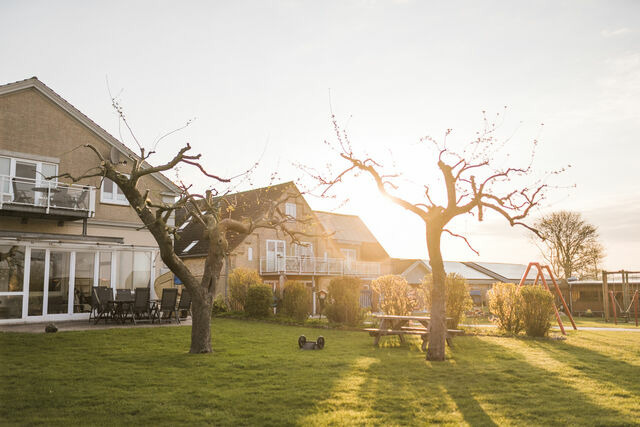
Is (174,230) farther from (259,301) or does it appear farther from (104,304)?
(259,301)

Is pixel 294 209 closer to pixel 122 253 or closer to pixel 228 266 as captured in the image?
pixel 228 266

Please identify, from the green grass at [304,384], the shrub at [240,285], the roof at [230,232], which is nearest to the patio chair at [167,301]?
the green grass at [304,384]

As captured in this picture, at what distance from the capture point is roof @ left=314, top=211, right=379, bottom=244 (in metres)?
38.6

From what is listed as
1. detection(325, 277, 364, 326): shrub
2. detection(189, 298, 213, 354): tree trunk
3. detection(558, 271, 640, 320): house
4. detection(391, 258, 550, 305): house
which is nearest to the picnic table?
detection(189, 298, 213, 354): tree trunk

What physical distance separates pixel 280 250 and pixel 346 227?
9731mm

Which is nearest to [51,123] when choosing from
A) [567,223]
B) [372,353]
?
[372,353]

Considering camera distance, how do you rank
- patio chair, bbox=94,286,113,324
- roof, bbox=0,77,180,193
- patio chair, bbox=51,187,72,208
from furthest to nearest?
roof, bbox=0,77,180,193 < patio chair, bbox=51,187,72,208 < patio chair, bbox=94,286,113,324

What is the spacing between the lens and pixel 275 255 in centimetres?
3150

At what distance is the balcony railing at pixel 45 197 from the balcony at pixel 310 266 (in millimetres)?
13052

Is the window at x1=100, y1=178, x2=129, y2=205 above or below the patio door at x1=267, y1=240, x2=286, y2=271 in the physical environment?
above

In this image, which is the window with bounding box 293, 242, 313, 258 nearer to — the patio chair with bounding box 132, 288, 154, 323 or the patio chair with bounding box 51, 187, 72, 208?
the patio chair with bounding box 51, 187, 72, 208

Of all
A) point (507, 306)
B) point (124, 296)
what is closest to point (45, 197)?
point (124, 296)

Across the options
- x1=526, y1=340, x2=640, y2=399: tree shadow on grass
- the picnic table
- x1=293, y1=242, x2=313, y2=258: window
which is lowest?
x1=526, y1=340, x2=640, y2=399: tree shadow on grass

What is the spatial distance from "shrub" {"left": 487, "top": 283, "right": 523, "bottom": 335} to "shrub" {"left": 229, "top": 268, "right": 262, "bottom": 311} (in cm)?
1079
